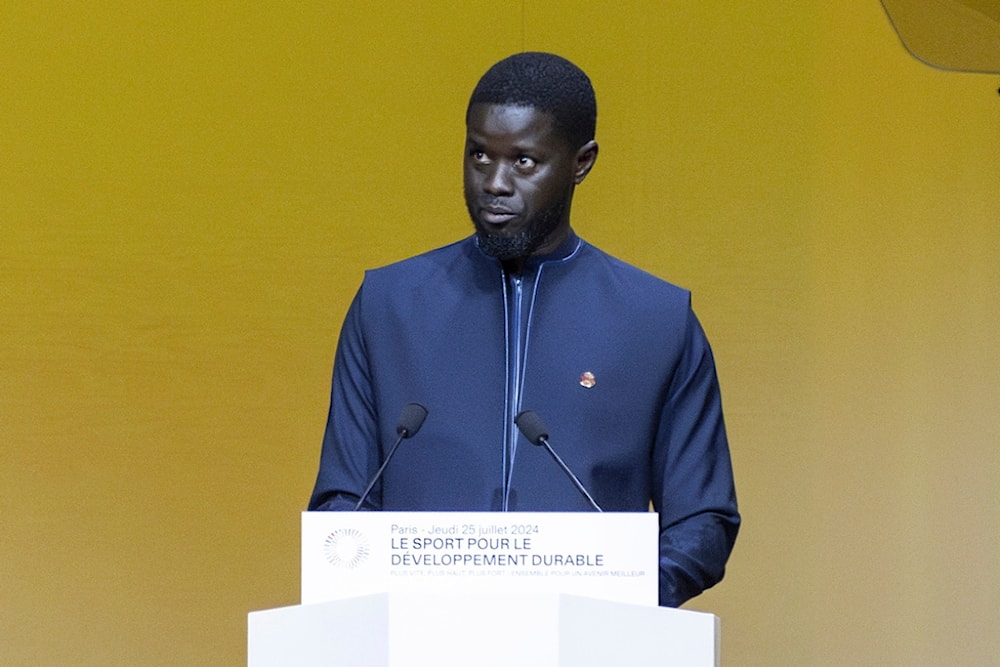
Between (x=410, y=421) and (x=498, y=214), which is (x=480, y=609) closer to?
(x=410, y=421)

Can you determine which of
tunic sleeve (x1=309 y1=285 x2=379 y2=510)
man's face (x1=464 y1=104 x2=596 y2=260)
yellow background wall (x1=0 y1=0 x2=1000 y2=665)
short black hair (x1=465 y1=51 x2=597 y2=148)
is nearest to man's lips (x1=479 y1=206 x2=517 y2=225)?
man's face (x1=464 y1=104 x2=596 y2=260)

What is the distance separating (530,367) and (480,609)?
2.55ft

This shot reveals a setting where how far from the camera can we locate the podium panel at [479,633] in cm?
199

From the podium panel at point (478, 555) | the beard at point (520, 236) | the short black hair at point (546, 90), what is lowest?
the podium panel at point (478, 555)

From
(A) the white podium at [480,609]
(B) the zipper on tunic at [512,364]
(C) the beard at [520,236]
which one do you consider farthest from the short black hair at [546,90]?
(A) the white podium at [480,609]

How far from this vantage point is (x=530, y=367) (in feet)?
9.09

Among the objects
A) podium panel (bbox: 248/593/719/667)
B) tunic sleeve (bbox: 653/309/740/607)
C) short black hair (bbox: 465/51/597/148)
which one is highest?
short black hair (bbox: 465/51/597/148)

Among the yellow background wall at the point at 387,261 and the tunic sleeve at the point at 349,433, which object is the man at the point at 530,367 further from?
the yellow background wall at the point at 387,261

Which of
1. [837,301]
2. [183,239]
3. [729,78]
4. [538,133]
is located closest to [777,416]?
[837,301]

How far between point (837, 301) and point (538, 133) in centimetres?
210

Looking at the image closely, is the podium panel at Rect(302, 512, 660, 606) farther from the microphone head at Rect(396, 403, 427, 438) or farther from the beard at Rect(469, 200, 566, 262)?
the beard at Rect(469, 200, 566, 262)

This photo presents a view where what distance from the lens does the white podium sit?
6.56 ft

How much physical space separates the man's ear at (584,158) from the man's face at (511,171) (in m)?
0.07

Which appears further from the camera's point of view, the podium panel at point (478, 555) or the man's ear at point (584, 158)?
the man's ear at point (584, 158)
